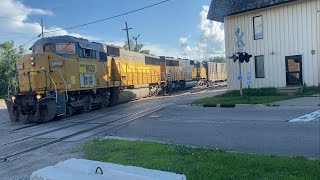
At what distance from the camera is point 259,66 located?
22.3 meters

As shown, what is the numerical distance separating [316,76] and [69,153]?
16.6m

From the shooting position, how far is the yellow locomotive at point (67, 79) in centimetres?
1603

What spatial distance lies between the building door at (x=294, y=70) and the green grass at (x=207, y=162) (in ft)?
50.9

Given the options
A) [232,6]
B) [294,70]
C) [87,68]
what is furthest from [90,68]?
[294,70]

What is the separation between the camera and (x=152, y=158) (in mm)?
6789

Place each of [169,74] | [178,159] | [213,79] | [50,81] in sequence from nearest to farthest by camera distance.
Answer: [178,159], [50,81], [169,74], [213,79]

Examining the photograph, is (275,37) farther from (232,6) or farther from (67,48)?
(67,48)

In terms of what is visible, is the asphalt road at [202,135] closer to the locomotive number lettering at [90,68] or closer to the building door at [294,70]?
the locomotive number lettering at [90,68]

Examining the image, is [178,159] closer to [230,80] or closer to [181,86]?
[230,80]

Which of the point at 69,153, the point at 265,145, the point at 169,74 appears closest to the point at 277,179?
the point at 265,145

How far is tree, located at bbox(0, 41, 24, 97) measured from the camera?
52.4 metres

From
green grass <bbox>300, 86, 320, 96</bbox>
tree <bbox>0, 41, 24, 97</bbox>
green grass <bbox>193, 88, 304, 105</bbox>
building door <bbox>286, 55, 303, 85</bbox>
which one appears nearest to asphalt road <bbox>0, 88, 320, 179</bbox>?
green grass <bbox>193, 88, 304, 105</bbox>

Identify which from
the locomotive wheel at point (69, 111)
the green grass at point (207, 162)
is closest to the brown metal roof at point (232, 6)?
the locomotive wheel at point (69, 111)

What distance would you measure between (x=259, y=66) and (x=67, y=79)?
12492 mm
